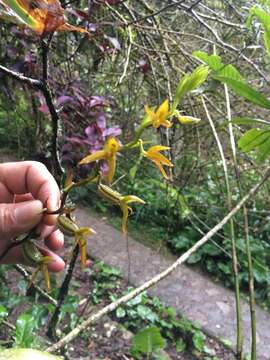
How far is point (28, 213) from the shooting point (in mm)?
537

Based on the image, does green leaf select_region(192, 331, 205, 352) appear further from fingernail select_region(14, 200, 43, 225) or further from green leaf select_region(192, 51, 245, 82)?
fingernail select_region(14, 200, 43, 225)

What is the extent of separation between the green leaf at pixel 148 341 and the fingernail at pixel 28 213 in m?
1.48

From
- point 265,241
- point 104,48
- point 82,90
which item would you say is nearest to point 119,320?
point 82,90

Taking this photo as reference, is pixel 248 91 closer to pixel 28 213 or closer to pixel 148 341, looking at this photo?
pixel 28 213

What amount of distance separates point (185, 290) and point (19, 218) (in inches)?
99.5

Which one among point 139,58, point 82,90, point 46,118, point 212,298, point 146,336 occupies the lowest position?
point 212,298

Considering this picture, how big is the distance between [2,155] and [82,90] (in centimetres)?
191

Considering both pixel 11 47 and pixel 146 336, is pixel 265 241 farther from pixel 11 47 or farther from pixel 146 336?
pixel 11 47

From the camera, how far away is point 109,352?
220 cm

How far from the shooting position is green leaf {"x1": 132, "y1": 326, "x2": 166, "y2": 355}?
6.44ft

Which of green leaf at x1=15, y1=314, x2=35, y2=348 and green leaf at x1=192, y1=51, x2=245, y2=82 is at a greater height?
green leaf at x1=192, y1=51, x2=245, y2=82

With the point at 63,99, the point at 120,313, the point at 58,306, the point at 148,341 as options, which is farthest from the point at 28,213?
the point at 120,313

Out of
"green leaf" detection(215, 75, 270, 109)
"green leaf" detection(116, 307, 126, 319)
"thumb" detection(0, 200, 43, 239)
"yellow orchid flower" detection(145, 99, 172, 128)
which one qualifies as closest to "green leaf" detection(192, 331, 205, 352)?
"green leaf" detection(116, 307, 126, 319)

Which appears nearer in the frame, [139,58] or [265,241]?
[139,58]
